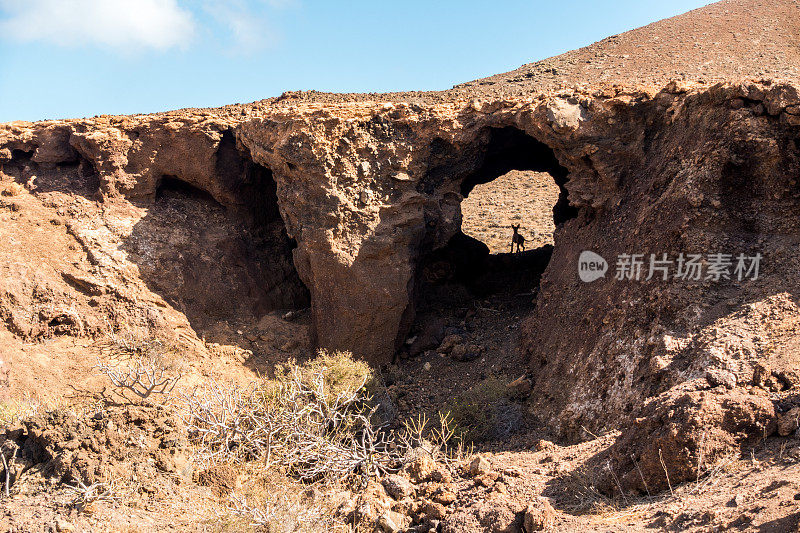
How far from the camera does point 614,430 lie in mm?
5758

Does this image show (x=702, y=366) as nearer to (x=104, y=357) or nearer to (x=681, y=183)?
(x=681, y=183)

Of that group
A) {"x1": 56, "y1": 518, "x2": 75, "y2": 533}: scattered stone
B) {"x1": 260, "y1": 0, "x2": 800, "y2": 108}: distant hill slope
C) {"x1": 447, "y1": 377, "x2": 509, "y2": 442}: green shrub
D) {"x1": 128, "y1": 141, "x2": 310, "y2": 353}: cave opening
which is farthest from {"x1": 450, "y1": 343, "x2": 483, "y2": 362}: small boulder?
{"x1": 260, "y1": 0, "x2": 800, "y2": 108}: distant hill slope

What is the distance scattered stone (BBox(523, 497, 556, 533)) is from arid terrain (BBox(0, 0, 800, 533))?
2 centimetres

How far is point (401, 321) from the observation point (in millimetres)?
8930

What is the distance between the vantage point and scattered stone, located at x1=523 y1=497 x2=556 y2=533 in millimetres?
4266

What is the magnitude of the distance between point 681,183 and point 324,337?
4996 millimetres

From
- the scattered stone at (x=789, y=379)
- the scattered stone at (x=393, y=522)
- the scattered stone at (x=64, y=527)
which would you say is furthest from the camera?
the scattered stone at (x=393, y=522)

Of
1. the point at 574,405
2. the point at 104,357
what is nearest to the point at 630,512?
the point at 574,405

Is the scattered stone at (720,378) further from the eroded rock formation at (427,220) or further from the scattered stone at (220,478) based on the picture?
the scattered stone at (220,478)

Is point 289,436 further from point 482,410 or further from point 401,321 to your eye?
point 401,321

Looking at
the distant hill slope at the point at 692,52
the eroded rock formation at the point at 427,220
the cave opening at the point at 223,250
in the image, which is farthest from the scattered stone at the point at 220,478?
the distant hill slope at the point at 692,52

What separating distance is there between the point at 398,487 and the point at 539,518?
1.56 m

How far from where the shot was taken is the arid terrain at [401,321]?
16.0ft

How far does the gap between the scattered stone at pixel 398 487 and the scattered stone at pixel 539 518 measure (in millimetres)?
1336
